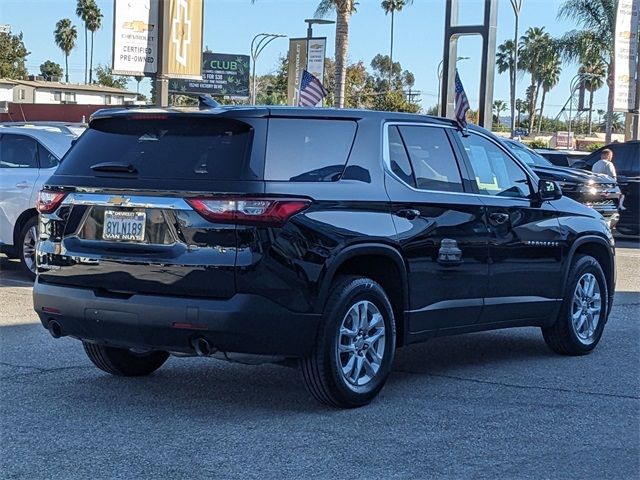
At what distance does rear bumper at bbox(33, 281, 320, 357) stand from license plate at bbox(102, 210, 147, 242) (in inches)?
13.8

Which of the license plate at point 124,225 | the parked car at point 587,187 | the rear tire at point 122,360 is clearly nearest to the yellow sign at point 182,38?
the parked car at point 587,187

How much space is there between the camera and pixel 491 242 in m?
7.36

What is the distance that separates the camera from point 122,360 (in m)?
7.18

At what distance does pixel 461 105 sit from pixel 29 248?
5.45 m

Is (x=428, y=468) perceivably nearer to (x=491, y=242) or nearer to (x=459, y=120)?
(x=491, y=242)

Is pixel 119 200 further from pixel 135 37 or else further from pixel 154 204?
pixel 135 37

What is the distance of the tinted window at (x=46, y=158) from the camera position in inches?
478

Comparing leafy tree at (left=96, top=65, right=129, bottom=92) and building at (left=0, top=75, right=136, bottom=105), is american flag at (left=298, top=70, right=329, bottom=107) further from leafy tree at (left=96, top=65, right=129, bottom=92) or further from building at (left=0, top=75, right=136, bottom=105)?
leafy tree at (left=96, top=65, right=129, bottom=92)

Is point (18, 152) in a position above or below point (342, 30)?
below

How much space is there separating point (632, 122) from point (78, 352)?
29.2m

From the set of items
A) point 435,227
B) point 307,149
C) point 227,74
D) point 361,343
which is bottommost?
point 361,343

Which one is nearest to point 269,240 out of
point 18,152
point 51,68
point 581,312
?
point 581,312

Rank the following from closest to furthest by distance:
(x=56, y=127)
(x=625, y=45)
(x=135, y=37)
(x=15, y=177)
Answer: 1. (x=15, y=177)
2. (x=56, y=127)
3. (x=135, y=37)
4. (x=625, y=45)

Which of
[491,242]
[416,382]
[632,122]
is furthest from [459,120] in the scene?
[632,122]
